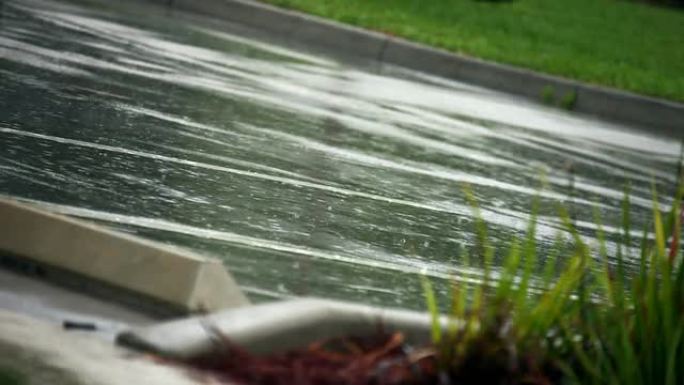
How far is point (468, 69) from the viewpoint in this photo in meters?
17.6

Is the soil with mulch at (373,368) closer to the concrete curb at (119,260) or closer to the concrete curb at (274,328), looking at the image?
the concrete curb at (274,328)

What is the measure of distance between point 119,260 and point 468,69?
1278 cm

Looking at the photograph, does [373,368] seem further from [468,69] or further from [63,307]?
[468,69]

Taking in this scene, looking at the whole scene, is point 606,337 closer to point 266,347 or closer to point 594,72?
point 266,347

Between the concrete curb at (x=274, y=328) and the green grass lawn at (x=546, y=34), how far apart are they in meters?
13.5

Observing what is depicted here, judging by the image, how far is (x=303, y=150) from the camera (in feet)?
31.0

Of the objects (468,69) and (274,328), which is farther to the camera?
(468,69)

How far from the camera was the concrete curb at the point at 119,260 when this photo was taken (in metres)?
4.87

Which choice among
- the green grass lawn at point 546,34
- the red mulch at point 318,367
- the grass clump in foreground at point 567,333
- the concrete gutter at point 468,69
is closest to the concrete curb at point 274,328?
the red mulch at point 318,367

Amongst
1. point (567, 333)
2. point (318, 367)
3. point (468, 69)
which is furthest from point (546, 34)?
point (318, 367)

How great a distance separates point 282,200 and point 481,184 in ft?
7.72

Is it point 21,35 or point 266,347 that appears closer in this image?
point 266,347

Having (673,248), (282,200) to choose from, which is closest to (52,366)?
(673,248)

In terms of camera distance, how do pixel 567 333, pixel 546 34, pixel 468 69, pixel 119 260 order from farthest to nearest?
pixel 546 34 → pixel 468 69 → pixel 119 260 → pixel 567 333
